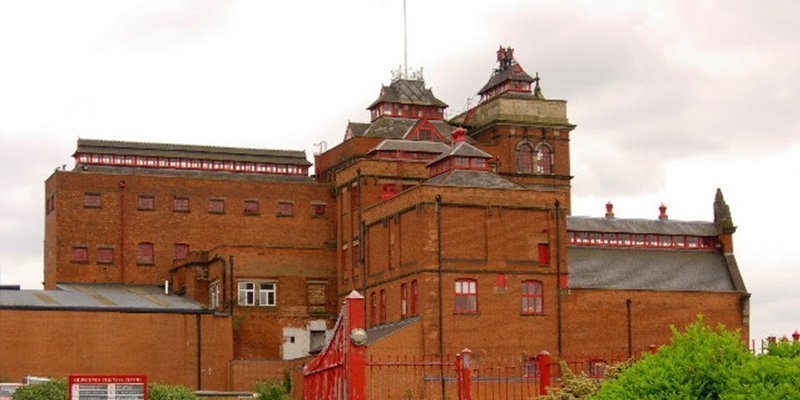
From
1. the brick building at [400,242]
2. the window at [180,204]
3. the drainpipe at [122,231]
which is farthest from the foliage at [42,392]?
the window at [180,204]

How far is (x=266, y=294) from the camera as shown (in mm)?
81688

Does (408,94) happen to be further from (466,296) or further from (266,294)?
(466,296)

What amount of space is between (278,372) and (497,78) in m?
25.5

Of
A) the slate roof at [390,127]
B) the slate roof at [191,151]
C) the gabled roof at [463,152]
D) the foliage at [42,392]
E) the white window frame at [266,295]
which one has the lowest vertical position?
the foliage at [42,392]

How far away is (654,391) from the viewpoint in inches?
954

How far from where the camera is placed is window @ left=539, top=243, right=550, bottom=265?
72500mm

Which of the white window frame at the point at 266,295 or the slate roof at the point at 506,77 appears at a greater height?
the slate roof at the point at 506,77

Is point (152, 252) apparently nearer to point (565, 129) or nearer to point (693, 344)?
point (565, 129)

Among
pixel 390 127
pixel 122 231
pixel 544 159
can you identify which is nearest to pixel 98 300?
pixel 122 231

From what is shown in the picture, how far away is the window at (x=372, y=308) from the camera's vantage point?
249 ft

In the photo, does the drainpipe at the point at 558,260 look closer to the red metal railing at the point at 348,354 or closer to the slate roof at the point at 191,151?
the slate roof at the point at 191,151

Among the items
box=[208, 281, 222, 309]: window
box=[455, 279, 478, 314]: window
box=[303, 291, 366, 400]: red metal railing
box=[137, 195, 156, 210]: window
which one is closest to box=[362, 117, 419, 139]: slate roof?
box=[208, 281, 222, 309]: window

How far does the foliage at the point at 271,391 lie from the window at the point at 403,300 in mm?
6828

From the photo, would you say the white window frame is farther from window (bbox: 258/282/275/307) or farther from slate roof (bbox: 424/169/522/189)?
slate roof (bbox: 424/169/522/189)
